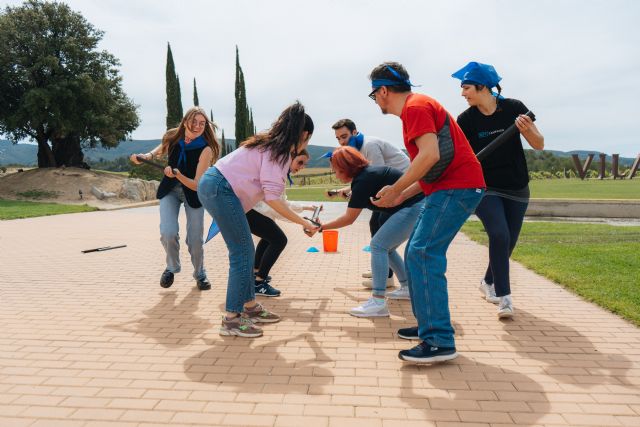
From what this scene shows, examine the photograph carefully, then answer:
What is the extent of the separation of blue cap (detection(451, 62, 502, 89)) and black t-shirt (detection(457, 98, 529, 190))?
0.27 metres

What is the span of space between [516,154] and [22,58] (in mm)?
33387

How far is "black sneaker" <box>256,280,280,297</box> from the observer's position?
17.2 ft

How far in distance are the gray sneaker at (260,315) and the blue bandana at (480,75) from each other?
2.58 m

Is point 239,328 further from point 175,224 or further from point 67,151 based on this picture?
point 67,151

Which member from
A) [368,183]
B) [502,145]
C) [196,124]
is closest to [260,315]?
[368,183]

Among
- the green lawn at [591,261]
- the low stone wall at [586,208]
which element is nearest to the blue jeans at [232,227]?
the green lawn at [591,261]

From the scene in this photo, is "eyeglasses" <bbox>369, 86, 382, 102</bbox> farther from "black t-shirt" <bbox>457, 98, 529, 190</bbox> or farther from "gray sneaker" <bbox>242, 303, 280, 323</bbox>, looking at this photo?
"gray sneaker" <bbox>242, 303, 280, 323</bbox>

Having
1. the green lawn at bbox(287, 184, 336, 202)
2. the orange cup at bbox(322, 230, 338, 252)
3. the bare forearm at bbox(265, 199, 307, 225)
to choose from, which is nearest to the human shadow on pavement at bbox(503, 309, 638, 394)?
the bare forearm at bbox(265, 199, 307, 225)

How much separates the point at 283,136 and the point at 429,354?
184cm

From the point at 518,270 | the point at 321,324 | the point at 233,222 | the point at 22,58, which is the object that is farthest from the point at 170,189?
the point at 22,58

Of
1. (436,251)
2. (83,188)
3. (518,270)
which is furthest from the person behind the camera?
(83,188)

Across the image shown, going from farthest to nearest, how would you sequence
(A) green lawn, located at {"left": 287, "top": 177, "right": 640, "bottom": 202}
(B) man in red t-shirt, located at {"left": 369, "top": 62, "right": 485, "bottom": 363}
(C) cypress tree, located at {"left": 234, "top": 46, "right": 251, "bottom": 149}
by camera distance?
(C) cypress tree, located at {"left": 234, "top": 46, "right": 251, "bottom": 149} < (A) green lawn, located at {"left": 287, "top": 177, "right": 640, "bottom": 202} < (B) man in red t-shirt, located at {"left": 369, "top": 62, "right": 485, "bottom": 363}

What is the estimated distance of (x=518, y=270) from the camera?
21.4 ft

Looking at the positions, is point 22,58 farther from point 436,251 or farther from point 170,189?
point 436,251
